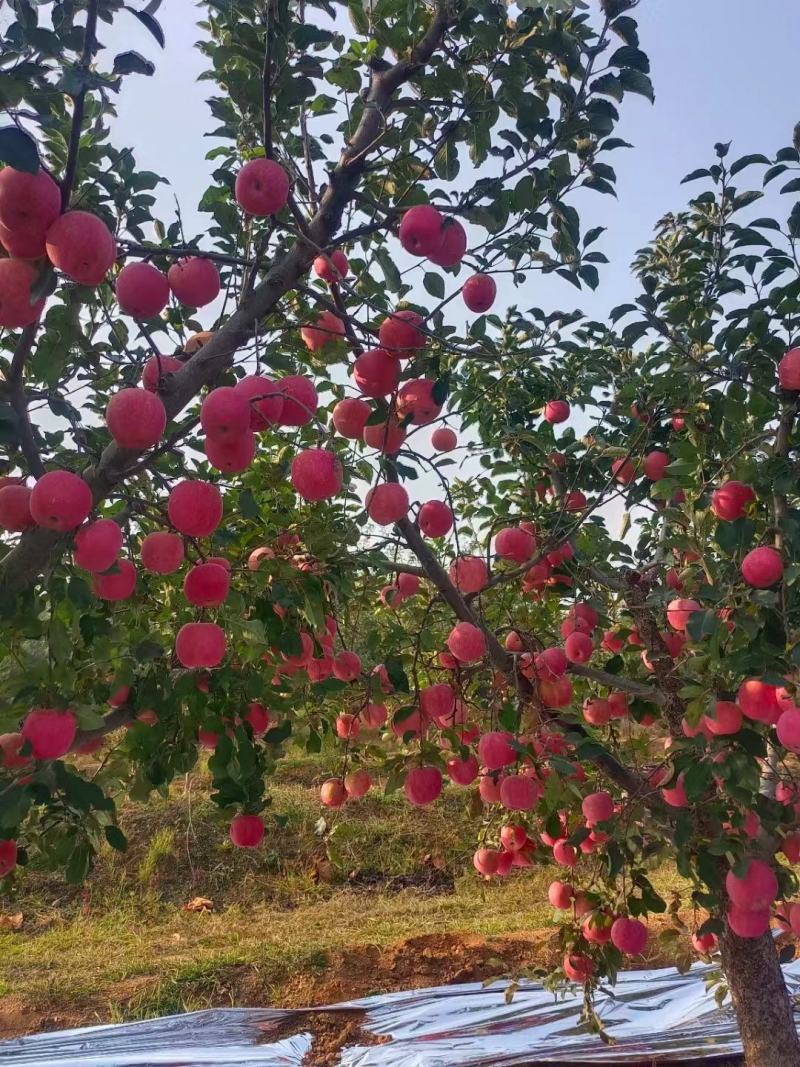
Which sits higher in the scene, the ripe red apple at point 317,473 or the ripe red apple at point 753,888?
the ripe red apple at point 317,473

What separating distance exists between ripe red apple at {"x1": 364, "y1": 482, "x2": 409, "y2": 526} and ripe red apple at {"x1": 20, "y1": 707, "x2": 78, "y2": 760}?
79cm

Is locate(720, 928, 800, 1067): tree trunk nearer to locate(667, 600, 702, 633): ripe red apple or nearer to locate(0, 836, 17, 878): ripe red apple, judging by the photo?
locate(667, 600, 702, 633): ripe red apple

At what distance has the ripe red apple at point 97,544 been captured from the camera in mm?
1432

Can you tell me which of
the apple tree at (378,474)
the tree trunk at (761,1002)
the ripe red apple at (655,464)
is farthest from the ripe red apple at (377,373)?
the tree trunk at (761,1002)

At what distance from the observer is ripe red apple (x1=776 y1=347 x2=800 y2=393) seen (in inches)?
79.0

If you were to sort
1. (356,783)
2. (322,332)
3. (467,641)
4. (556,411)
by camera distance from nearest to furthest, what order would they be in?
(322,332)
(467,641)
(356,783)
(556,411)

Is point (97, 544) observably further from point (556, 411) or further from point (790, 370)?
point (556, 411)

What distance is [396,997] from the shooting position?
3.71m

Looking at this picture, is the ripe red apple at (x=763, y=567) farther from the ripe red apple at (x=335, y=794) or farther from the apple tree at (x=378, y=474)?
the ripe red apple at (x=335, y=794)

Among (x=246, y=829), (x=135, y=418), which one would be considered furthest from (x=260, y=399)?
(x=246, y=829)

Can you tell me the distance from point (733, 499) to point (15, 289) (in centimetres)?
182

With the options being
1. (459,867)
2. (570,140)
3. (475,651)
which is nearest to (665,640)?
(475,651)

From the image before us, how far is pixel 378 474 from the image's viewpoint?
1.65 metres

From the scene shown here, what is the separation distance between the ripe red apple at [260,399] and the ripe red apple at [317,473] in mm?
101
